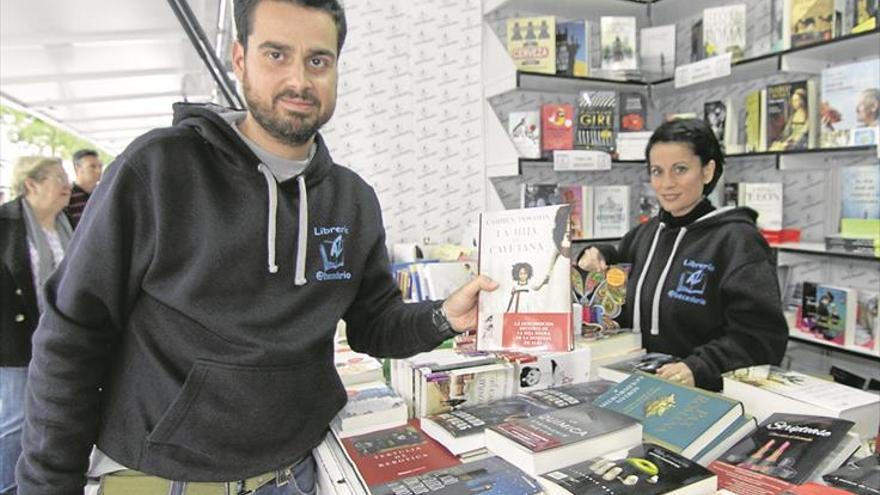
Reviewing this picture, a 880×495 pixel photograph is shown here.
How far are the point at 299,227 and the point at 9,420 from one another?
253cm

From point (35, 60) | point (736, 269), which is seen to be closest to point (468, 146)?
point (736, 269)

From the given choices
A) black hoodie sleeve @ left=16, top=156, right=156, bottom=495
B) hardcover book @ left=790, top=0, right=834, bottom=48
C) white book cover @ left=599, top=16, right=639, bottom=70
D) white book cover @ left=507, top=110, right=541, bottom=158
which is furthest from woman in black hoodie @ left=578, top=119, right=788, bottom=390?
black hoodie sleeve @ left=16, top=156, right=156, bottom=495

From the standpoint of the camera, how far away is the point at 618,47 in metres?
3.43

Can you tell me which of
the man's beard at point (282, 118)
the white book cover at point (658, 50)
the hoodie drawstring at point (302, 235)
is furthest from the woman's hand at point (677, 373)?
the white book cover at point (658, 50)

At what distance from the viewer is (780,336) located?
6.25 feet

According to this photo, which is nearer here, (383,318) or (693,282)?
(383,318)

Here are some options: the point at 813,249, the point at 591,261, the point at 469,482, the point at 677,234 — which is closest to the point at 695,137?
the point at 677,234

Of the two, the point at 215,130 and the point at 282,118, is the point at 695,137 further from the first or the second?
the point at 215,130

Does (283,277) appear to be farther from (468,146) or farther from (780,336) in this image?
(468,146)

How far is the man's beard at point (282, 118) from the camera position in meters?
1.18

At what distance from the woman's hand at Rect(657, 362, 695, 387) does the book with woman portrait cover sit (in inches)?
23.2

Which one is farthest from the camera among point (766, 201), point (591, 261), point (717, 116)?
point (717, 116)

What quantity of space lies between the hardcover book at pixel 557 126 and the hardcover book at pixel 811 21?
1193 millimetres

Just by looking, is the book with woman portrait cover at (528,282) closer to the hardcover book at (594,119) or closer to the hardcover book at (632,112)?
the hardcover book at (594,119)
